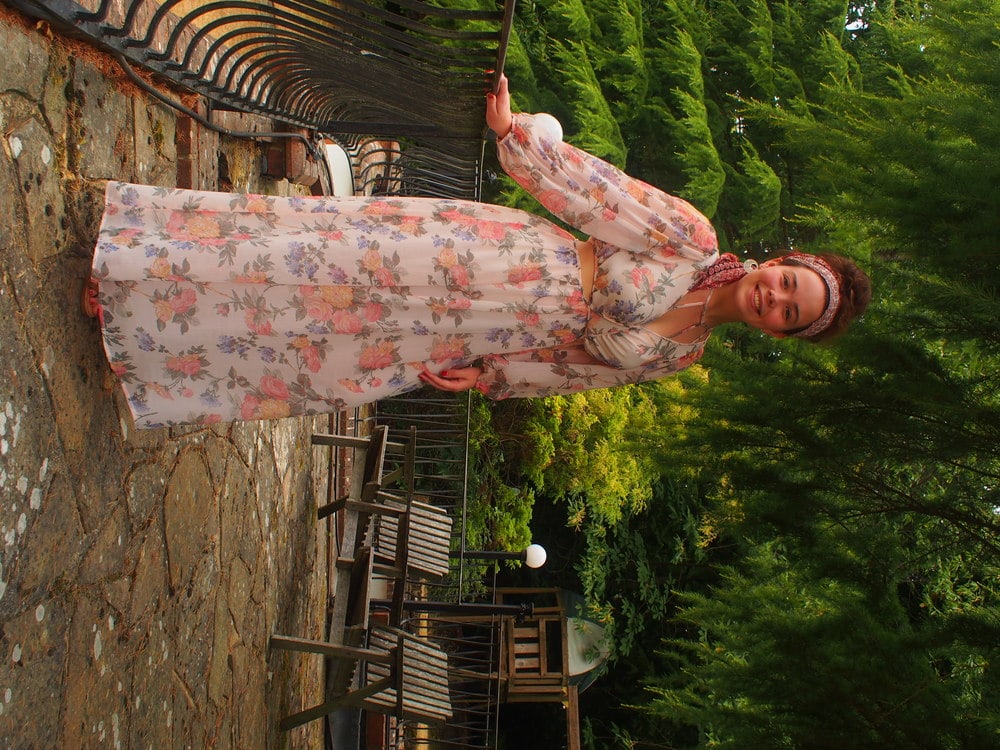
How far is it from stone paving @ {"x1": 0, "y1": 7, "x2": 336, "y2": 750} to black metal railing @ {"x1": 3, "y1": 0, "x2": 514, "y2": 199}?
0.13m

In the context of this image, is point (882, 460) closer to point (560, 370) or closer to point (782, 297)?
point (782, 297)

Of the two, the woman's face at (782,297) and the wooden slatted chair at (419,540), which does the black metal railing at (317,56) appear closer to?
the woman's face at (782,297)

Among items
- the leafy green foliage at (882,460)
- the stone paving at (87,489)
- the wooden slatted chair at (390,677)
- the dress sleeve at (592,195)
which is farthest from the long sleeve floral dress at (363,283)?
the wooden slatted chair at (390,677)

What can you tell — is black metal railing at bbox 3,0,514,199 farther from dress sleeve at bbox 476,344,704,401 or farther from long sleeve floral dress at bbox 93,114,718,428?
dress sleeve at bbox 476,344,704,401

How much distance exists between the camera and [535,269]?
233cm

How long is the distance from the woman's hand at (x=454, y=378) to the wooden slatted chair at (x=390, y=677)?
1550 mm

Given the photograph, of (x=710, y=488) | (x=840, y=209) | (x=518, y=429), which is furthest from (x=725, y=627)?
(x=518, y=429)

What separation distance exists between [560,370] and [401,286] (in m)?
0.59

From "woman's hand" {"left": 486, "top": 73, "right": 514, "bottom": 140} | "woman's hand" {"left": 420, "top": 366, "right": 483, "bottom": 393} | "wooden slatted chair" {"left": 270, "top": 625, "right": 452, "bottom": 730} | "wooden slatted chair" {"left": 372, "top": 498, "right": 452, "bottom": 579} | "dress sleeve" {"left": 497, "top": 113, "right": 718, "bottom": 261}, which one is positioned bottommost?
"wooden slatted chair" {"left": 270, "top": 625, "right": 452, "bottom": 730}

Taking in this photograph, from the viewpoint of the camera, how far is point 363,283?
227 centimetres

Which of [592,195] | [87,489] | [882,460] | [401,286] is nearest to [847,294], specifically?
[592,195]

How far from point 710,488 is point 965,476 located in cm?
107

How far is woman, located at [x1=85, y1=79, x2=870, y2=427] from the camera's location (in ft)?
7.31

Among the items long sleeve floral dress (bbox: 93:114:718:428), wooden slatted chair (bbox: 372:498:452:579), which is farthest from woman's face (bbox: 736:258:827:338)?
wooden slatted chair (bbox: 372:498:452:579)
